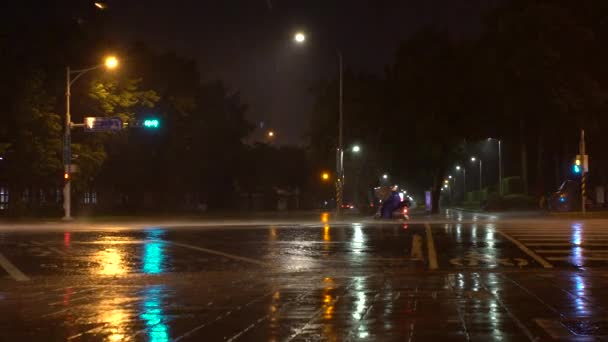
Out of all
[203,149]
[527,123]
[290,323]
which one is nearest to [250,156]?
[203,149]

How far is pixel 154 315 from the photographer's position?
11.3 meters

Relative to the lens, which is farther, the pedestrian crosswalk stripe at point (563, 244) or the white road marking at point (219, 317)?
the pedestrian crosswalk stripe at point (563, 244)

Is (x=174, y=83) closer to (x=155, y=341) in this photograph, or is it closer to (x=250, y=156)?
(x=250, y=156)

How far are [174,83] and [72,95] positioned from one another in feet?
55.8

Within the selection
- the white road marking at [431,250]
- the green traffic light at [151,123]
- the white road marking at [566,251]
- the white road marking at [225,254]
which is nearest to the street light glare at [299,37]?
the green traffic light at [151,123]

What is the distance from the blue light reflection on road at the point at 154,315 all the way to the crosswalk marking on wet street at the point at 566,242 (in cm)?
940

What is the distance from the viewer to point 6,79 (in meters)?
48.4

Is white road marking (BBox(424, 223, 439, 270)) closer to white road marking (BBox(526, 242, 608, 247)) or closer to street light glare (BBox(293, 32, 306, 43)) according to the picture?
white road marking (BBox(526, 242, 608, 247))

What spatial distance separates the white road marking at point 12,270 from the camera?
16.3 meters

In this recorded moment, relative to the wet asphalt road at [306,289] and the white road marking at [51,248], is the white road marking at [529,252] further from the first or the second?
the white road marking at [51,248]

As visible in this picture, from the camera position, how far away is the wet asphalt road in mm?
10039

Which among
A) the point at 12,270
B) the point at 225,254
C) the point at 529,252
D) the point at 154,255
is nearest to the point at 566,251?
the point at 529,252

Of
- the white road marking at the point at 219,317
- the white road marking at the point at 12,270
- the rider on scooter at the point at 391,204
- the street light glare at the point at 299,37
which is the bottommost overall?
the white road marking at the point at 219,317

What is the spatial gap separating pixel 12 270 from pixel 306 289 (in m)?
7.51
